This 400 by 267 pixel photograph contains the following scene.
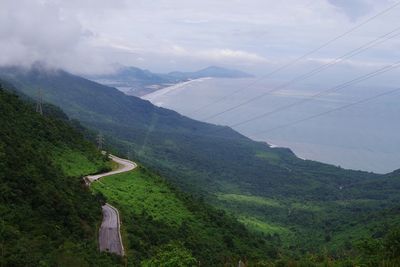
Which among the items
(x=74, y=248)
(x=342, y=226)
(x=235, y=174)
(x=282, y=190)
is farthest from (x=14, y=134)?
(x=235, y=174)

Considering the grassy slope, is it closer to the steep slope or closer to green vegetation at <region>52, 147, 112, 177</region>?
green vegetation at <region>52, 147, 112, 177</region>

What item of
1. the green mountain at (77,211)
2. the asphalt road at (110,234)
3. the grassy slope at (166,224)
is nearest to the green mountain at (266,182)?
the grassy slope at (166,224)

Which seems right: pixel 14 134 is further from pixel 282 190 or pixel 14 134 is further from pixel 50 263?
pixel 282 190

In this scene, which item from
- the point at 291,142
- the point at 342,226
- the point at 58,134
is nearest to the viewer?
the point at 58,134

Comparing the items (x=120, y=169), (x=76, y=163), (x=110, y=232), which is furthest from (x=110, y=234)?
(x=120, y=169)

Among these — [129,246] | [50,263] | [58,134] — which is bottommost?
[129,246]

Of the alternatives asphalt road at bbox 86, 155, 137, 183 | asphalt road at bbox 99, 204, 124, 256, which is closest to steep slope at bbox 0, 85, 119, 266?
asphalt road at bbox 99, 204, 124, 256

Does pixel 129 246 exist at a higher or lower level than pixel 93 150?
lower
